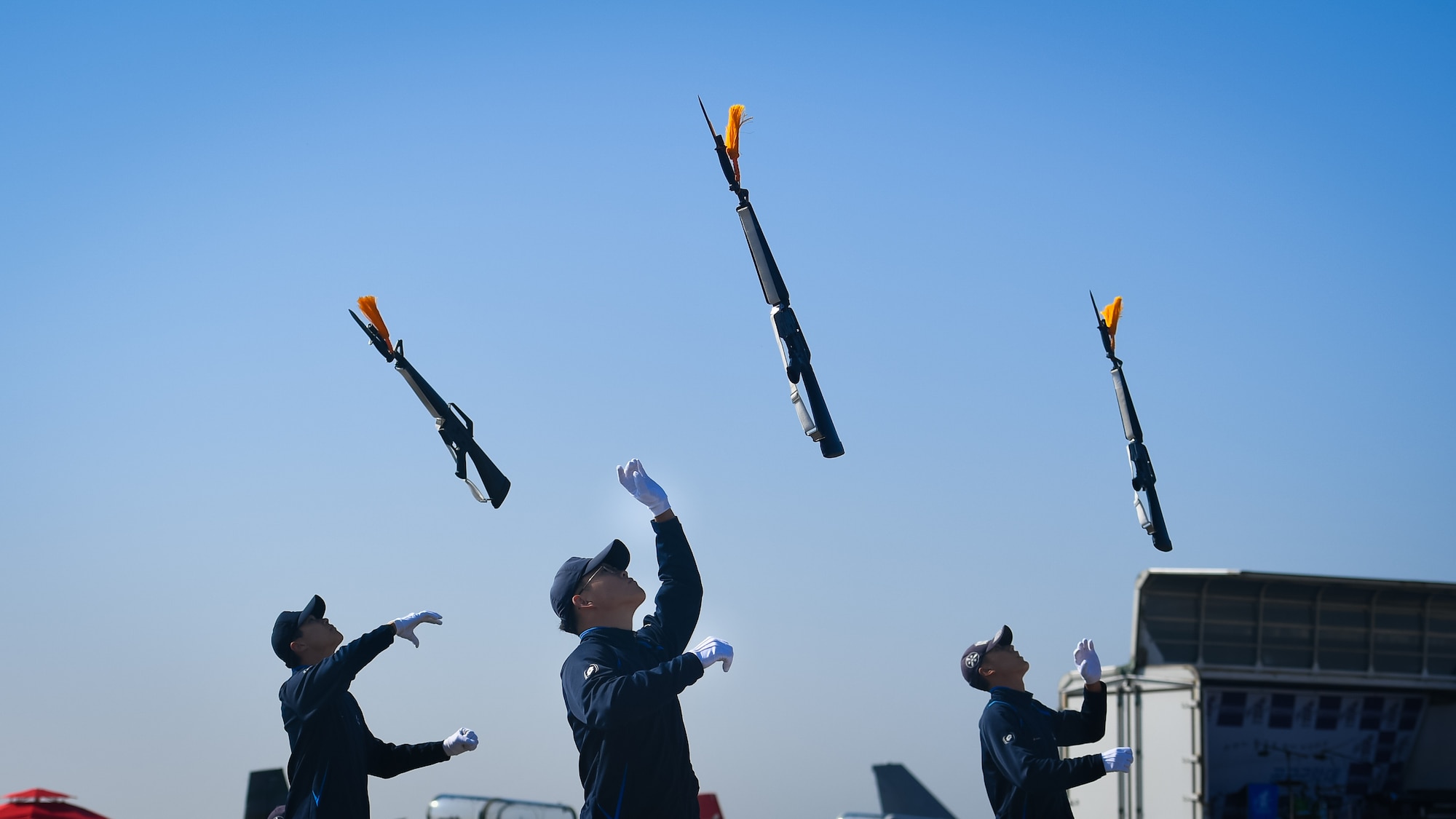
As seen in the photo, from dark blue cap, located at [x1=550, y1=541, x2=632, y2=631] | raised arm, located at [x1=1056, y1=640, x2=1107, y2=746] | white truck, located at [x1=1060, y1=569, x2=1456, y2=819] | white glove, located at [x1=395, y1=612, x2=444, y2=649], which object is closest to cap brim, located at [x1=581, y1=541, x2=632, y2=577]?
dark blue cap, located at [x1=550, y1=541, x2=632, y2=631]

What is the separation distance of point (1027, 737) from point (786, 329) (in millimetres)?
2400

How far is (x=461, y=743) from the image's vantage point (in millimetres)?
6219

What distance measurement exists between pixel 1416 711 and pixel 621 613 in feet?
36.9

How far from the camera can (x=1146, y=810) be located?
1206cm

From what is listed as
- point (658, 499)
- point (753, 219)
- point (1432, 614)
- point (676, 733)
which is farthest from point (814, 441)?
point (1432, 614)

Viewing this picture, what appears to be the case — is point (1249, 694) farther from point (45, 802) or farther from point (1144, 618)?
point (45, 802)

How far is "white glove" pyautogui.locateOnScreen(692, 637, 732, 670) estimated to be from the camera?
4.58 m

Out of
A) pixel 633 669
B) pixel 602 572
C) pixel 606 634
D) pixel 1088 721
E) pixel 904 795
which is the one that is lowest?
pixel 904 795

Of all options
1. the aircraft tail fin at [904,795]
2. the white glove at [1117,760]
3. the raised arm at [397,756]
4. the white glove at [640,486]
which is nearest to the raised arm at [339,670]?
the raised arm at [397,756]

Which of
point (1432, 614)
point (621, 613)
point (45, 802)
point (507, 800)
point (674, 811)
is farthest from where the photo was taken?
point (1432, 614)

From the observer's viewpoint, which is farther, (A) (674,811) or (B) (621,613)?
(B) (621,613)

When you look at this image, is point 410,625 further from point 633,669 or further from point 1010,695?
point 1010,695

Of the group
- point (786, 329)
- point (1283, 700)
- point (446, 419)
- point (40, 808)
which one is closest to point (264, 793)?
point (40, 808)

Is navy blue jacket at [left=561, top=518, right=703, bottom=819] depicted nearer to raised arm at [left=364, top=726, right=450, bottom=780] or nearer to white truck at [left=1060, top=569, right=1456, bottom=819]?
raised arm at [left=364, top=726, right=450, bottom=780]
